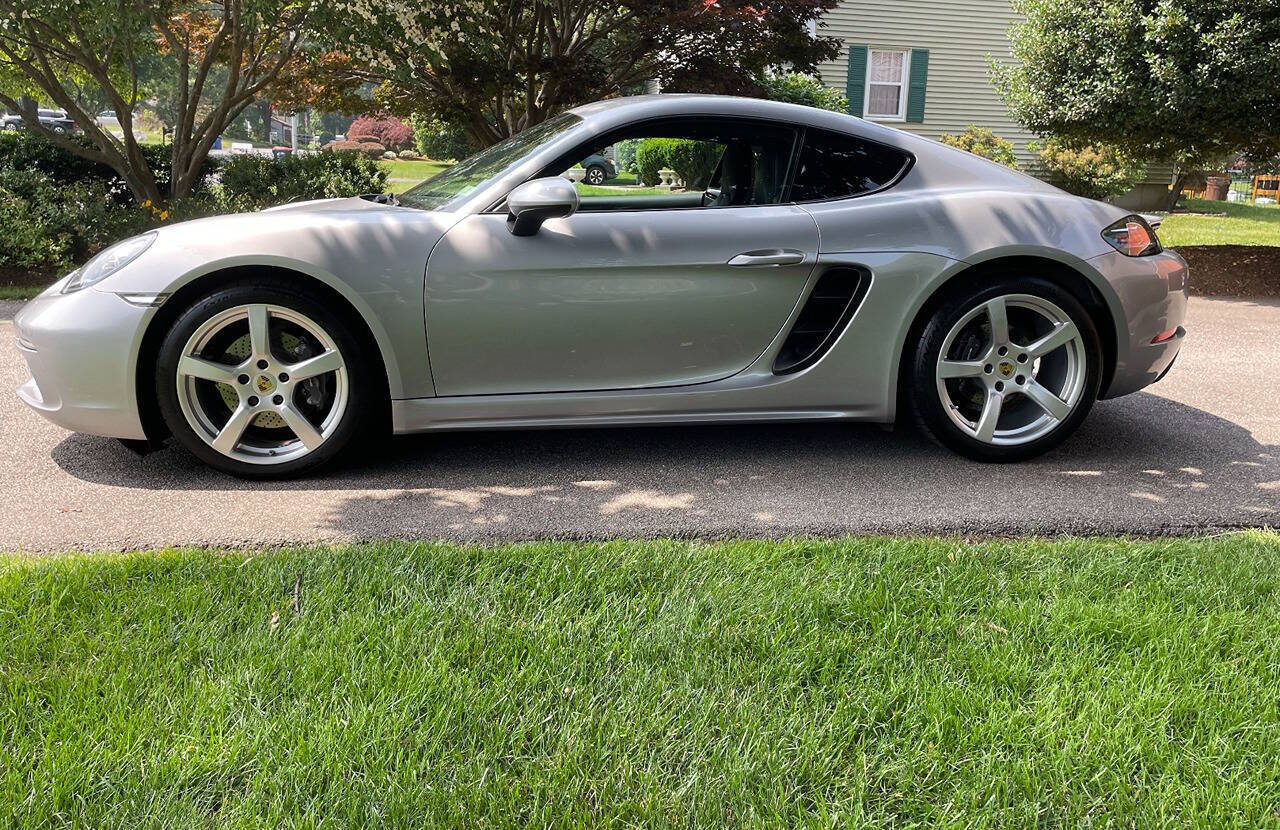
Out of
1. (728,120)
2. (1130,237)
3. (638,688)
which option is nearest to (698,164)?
(728,120)

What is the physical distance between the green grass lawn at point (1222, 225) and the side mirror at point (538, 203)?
35.2 ft

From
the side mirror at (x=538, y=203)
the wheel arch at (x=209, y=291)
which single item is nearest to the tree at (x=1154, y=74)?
the side mirror at (x=538, y=203)

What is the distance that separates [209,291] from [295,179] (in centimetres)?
810

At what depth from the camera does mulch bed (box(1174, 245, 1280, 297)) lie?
9.38m

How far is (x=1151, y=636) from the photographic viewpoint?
2.49 m

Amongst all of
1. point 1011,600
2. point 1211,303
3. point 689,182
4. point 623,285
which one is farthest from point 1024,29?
point 1011,600

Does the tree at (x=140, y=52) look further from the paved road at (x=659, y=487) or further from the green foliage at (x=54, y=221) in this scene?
the paved road at (x=659, y=487)

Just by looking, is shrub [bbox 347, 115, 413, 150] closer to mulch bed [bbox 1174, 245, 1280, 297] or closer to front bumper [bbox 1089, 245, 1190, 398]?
mulch bed [bbox 1174, 245, 1280, 297]

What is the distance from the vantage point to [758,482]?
383cm

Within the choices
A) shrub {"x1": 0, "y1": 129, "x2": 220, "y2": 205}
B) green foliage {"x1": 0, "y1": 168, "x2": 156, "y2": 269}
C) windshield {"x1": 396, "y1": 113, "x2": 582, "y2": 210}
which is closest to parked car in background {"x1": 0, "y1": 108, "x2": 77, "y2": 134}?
shrub {"x1": 0, "y1": 129, "x2": 220, "y2": 205}

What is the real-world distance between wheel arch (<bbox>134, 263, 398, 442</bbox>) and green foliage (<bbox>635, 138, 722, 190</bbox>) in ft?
4.36

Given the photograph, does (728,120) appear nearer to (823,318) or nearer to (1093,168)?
(823,318)

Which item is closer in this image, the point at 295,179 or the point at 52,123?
the point at 295,179

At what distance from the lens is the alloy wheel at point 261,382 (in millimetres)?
3619
